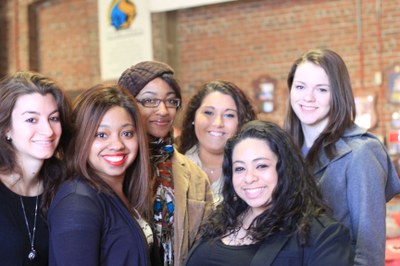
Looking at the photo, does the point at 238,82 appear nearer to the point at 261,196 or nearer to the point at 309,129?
the point at 309,129

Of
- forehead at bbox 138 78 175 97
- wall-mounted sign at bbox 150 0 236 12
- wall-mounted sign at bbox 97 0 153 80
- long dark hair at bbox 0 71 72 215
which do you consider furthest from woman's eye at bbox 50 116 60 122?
wall-mounted sign at bbox 97 0 153 80

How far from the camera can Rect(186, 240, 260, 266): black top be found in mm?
1790

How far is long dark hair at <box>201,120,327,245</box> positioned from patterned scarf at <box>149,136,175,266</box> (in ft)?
1.19

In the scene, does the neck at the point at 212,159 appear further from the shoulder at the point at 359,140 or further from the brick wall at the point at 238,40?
the brick wall at the point at 238,40

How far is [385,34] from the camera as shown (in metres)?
6.02

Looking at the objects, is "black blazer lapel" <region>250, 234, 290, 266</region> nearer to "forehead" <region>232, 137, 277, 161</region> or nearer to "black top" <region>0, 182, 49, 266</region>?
"forehead" <region>232, 137, 277, 161</region>

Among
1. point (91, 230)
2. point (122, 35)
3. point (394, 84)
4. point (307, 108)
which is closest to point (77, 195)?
point (91, 230)

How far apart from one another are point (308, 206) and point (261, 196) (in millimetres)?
169

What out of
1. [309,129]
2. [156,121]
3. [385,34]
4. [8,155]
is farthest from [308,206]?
[385,34]

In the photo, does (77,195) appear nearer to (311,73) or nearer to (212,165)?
(311,73)

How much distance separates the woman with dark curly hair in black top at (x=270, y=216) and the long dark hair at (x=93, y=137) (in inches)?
13.4

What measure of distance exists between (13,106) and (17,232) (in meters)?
0.49

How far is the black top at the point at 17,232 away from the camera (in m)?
1.97

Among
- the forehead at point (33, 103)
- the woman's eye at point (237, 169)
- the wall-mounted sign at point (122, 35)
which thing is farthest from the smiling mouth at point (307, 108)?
Result: the wall-mounted sign at point (122, 35)
